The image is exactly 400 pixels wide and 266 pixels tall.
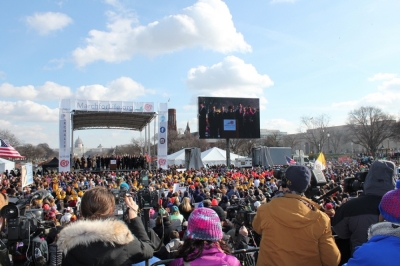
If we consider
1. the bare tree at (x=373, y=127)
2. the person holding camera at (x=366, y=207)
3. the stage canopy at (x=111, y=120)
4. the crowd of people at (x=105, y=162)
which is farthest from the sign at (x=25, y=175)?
the bare tree at (x=373, y=127)

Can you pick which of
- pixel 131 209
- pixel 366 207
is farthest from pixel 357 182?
pixel 131 209

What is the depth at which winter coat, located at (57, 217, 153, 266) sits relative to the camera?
248 centimetres

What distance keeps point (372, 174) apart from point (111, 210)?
8.01 ft

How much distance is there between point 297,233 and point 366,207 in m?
0.83

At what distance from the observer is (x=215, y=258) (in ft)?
7.83

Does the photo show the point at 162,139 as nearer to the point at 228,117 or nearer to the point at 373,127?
the point at 228,117

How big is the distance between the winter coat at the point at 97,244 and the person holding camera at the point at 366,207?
2030 mm

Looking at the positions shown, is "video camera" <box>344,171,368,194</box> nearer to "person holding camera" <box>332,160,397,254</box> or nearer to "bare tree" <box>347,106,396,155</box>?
"person holding camera" <box>332,160,397,254</box>

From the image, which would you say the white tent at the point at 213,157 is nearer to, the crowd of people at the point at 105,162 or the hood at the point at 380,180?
the crowd of people at the point at 105,162

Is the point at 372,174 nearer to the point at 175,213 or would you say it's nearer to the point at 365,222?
the point at 365,222

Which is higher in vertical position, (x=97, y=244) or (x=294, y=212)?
(x=294, y=212)

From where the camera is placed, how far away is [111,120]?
36625mm

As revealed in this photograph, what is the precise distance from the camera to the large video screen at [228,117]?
3356 cm

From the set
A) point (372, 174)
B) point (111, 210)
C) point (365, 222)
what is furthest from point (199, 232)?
point (372, 174)
